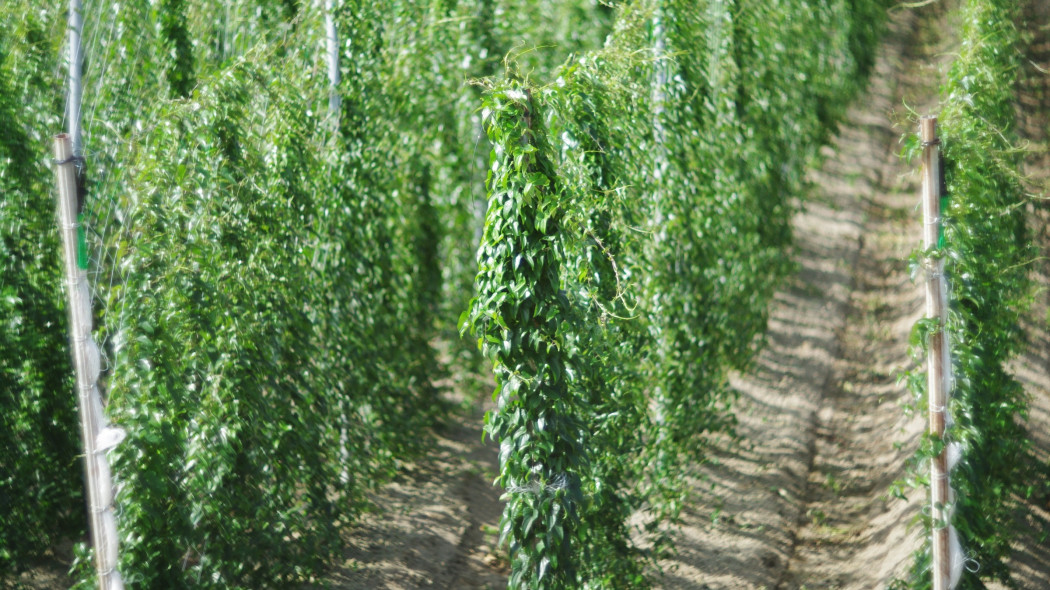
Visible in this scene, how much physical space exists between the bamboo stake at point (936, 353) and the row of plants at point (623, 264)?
1.33m

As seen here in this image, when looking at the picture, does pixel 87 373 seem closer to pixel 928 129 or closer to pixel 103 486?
pixel 103 486

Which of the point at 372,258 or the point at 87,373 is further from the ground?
the point at 372,258

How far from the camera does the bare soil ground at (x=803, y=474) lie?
6094 millimetres

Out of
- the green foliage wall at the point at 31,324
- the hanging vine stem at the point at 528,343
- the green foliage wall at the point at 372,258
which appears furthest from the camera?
the green foliage wall at the point at 31,324

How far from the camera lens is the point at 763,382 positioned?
27.7ft

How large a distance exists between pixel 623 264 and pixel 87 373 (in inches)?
105

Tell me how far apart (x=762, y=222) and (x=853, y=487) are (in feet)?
7.00

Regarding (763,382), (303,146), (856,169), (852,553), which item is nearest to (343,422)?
(303,146)

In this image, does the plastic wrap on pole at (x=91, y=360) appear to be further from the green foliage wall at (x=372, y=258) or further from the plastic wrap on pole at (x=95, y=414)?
the green foliage wall at (x=372, y=258)

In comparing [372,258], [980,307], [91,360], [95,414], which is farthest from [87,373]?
[980,307]

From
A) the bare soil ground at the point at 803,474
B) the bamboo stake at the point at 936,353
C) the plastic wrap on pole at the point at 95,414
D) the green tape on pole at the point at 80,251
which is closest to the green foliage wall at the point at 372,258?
the bare soil ground at the point at 803,474

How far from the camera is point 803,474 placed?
7.34m

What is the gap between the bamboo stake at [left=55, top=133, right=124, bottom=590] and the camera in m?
3.31

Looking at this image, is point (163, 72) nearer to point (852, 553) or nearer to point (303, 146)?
point (303, 146)
